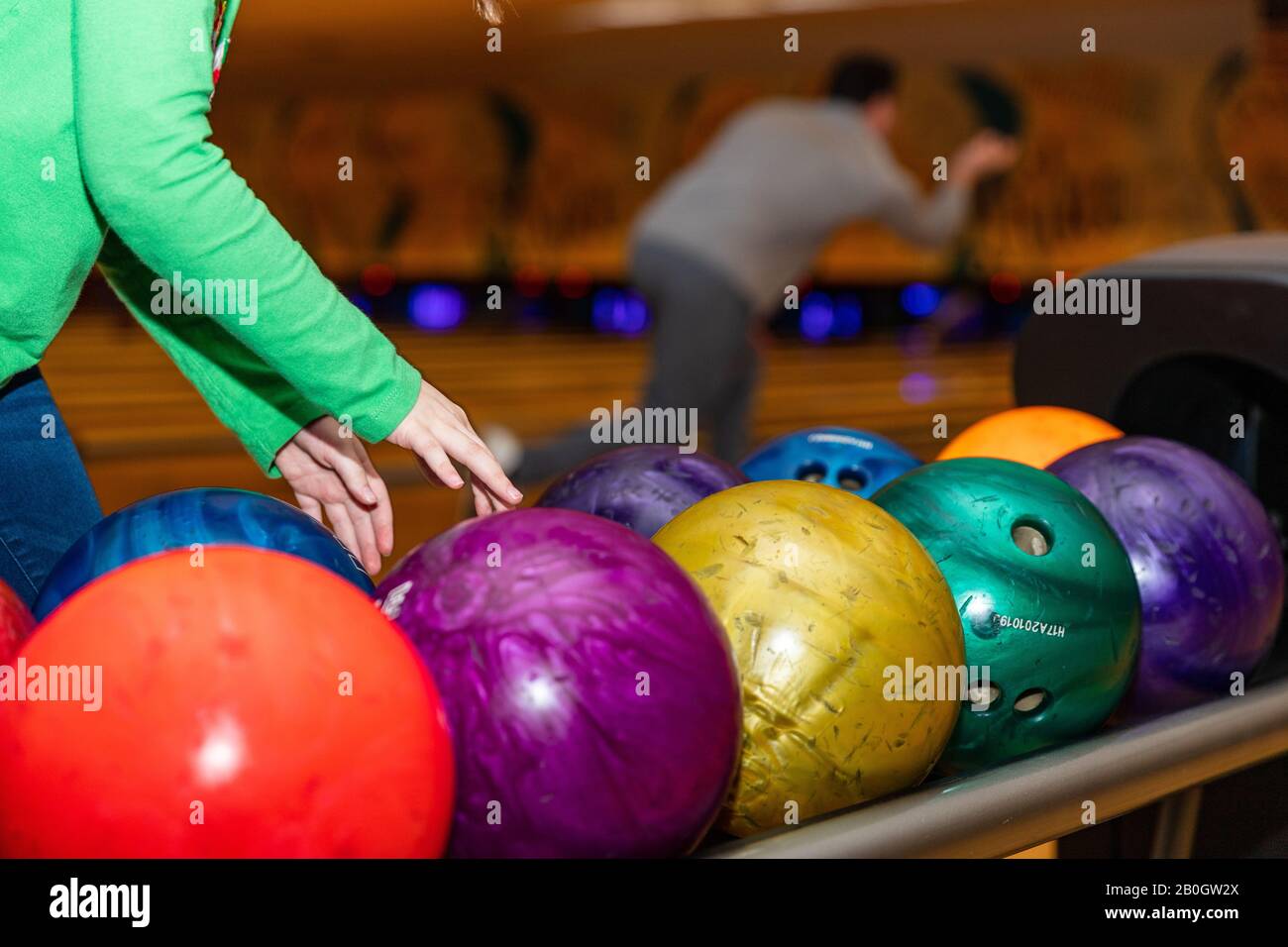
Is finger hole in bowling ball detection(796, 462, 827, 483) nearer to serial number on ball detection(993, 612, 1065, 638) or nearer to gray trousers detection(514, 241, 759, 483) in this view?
serial number on ball detection(993, 612, 1065, 638)

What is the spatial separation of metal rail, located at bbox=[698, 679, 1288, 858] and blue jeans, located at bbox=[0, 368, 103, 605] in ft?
2.14

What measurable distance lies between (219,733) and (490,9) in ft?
1.89

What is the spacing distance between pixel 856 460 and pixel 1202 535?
0.41 m

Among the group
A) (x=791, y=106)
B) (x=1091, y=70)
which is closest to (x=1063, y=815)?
(x=791, y=106)

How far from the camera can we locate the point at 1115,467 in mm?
1508

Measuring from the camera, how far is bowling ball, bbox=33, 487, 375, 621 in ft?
3.53

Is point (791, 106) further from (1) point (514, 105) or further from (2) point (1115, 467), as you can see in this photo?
(1) point (514, 105)

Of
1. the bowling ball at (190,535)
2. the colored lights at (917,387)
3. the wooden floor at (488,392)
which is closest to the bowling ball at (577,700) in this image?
the bowling ball at (190,535)

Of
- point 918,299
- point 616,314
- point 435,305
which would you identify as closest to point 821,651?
point 918,299

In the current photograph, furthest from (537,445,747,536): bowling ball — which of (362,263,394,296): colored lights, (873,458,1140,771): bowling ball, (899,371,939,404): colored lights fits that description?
(362,263,394,296): colored lights

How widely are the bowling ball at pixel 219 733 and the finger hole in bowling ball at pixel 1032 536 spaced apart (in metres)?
0.64

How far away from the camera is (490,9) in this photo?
3.60 ft

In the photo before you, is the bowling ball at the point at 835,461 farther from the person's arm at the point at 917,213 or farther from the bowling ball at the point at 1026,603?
the person's arm at the point at 917,213

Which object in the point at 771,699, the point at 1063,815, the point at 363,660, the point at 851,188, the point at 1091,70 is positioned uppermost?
the point at 1091,70
